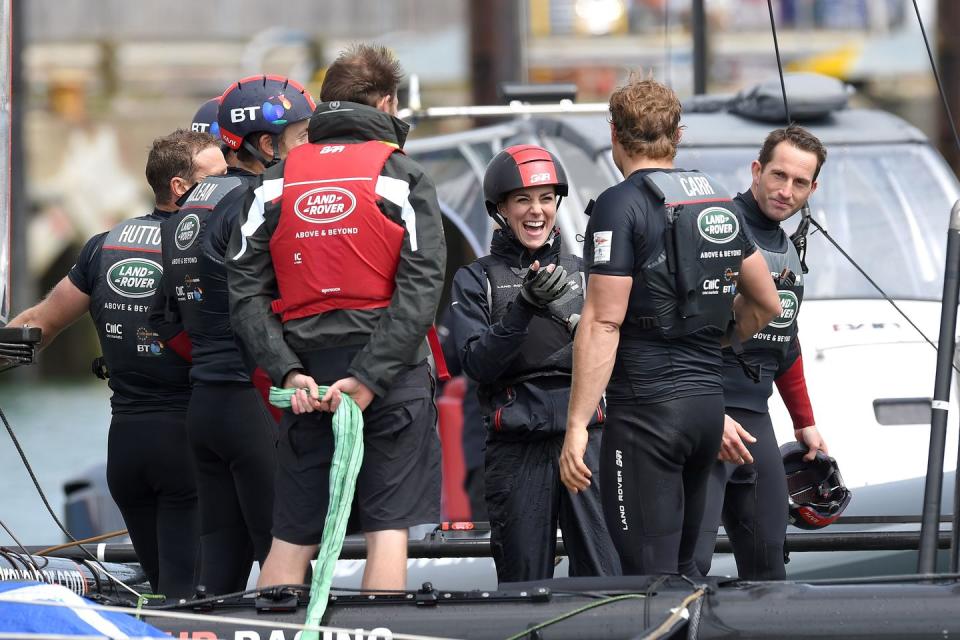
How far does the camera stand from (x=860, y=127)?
9.62 meters

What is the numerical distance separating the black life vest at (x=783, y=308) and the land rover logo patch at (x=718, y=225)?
2.58 feet

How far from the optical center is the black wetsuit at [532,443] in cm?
565

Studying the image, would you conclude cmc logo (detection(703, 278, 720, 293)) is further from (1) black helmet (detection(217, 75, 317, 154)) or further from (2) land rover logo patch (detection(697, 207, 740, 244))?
(1) black helmet (detection(217, 75, 317, 154))

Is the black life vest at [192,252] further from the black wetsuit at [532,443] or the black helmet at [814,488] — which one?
the black helmet at [814,488]

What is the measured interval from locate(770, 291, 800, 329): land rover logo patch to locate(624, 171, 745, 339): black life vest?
0.77m

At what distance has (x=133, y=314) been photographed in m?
6.11

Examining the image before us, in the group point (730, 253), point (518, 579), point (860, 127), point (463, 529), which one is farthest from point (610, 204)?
point (860, 127)

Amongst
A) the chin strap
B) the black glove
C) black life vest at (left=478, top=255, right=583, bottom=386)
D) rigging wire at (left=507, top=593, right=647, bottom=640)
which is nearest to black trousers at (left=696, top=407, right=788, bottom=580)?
black life vest at (left=478, top=255, right=583, bottom=386)

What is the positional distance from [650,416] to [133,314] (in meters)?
2.14

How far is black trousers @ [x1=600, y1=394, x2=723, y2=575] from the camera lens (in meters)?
5.05

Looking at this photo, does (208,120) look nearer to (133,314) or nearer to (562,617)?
(133,314)

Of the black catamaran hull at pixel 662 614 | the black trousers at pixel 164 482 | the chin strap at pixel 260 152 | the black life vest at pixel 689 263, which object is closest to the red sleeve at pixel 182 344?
the black trousers at pixel 164 482

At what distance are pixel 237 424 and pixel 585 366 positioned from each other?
131 cm

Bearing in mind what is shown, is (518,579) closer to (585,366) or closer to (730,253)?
(585,366)
